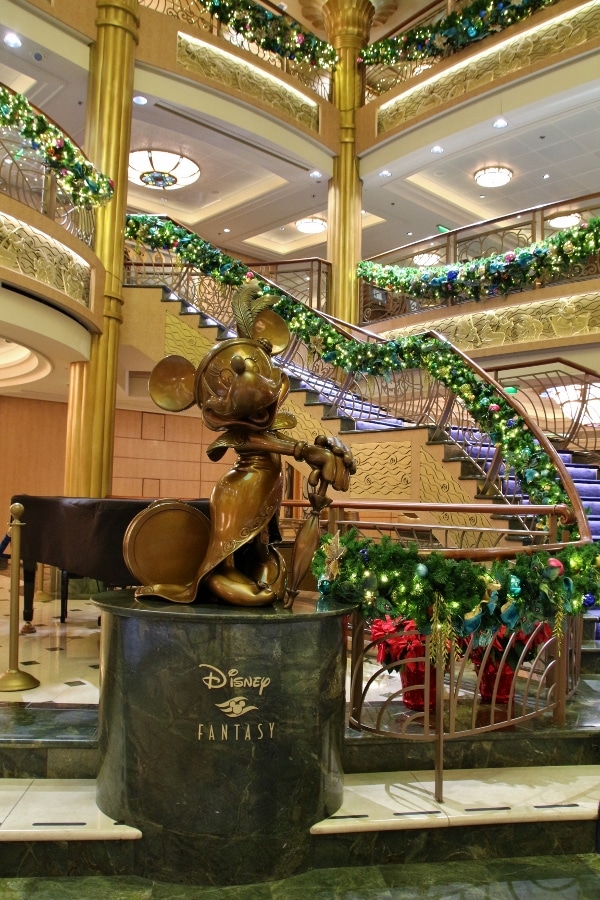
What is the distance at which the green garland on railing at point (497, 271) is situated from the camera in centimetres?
909

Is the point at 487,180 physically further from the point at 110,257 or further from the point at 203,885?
the point at 203,885

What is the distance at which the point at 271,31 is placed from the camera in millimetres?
10891

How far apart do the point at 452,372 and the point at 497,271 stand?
405 centimetres

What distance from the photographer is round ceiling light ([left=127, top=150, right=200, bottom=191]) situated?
11.7m

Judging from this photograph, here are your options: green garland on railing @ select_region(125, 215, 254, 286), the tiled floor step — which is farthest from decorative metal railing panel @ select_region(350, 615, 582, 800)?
green garland on railing @ select_region(125, 215, 254, 286)

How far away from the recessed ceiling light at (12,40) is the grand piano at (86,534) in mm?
6290

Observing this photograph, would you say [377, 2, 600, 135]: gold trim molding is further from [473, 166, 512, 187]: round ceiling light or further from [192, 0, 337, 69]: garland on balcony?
[473, 166, 512, 187]: round ceiling light

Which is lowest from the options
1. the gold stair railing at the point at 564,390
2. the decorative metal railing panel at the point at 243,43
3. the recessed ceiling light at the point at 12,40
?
the gold stair railing at the point at 564,390

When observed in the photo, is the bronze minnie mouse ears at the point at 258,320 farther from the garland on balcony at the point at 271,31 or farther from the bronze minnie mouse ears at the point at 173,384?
the garland on balcony at the point at 271,31

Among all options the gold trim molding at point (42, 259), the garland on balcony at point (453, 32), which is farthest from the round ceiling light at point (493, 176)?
the gold trim molding at point (42, 259)

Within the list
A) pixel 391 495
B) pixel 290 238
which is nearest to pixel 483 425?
pixel 391 495

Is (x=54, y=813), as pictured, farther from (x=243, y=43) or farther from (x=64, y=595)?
(x=243, y=43)

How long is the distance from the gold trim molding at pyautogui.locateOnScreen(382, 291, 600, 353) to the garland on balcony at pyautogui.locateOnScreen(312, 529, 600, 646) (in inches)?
270

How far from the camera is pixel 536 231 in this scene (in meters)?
10.1
